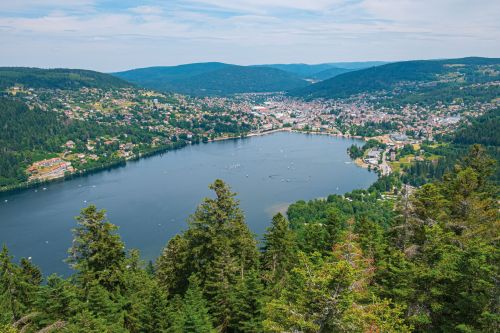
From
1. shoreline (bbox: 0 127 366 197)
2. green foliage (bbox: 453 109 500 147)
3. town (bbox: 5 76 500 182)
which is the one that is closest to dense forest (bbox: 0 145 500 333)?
shoreline (bbox: 0 127 366 197)

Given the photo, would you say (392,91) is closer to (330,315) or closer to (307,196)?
(307,196)

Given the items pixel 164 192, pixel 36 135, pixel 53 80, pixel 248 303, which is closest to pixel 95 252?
pixel 248 303

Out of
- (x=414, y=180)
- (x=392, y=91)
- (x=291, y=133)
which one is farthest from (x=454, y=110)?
(x=414, y=180)

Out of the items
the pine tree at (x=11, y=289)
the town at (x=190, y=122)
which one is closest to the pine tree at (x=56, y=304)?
the pine tree at (x=11, y=289)

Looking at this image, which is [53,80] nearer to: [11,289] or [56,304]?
[11,289]

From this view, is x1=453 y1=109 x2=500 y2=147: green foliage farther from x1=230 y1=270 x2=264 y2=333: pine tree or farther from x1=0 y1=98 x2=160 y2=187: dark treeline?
x1=230 y1=270 x2=264 y2=333: pine tree

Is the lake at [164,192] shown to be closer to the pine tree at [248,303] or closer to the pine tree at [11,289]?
the pine tree at [11,289]
